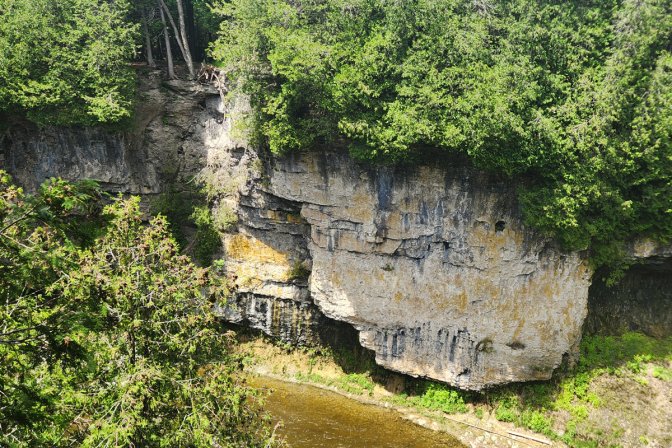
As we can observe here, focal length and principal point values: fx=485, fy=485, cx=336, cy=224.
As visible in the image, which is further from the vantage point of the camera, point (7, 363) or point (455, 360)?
point (455, 360)

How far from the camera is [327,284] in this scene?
1736cm

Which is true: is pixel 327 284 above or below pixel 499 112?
below

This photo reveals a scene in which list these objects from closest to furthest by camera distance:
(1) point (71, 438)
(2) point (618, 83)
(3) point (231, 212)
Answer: (1) point (71, 438), (2) point (618, 83), (3) point (231, 212)

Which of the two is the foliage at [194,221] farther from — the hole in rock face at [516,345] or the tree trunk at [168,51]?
the hole in rock face at [516,345]

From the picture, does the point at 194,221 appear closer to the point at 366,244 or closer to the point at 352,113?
the point at 366,244

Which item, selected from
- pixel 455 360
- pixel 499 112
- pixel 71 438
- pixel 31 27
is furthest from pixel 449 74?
pixel 31 27

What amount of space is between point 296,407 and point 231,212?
755 centimetres

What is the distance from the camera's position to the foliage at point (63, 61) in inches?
643

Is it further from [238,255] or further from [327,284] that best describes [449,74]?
[238,255]

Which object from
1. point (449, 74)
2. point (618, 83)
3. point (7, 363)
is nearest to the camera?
point (7, 363)

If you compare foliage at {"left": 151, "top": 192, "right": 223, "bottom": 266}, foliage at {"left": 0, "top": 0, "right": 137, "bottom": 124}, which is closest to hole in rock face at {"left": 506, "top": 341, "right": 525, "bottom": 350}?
foliage at {"left": 151, "top": 192, "right": 223, "bottom": 266}

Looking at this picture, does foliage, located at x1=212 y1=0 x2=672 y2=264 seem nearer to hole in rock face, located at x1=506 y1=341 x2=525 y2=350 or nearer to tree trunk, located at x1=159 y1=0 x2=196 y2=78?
hole in rock face, located at x1=506 y1=341 x2=525 y2=350

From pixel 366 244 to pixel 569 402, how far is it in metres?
8.21

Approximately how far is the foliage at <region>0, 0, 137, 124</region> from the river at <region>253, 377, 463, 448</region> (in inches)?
462
